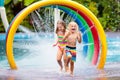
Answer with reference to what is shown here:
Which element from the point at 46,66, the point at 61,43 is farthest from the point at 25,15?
the point at 46,66

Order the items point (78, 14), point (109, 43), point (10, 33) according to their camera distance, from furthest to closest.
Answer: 1. point (109, 43)
2. point (78, 14)
3. point (10, 33)

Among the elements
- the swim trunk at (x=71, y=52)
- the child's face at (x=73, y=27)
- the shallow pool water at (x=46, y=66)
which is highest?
the child's face at (x=73, y=27)

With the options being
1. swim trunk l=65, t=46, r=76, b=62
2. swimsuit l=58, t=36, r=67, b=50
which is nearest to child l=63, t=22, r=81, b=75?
swim trunk l=65, t=46, r=76, b=62

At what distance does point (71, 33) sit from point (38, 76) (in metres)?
0.92

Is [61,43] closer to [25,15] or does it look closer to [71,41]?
[71,41]

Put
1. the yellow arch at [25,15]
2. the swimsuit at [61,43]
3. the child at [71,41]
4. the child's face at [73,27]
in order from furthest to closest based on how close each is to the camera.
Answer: the yellow arch at [25,15] → the swimsuit at [61,43] → the child at [71,41] → the child's face at [73,27]

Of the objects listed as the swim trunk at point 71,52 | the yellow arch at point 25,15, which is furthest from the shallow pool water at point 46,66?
the swim trunk at point 71,52

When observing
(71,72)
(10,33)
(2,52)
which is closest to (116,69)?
(71,72)

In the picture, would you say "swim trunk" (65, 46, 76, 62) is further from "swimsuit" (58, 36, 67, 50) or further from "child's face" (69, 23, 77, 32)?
"child's face" (69, 23, 77, 32)

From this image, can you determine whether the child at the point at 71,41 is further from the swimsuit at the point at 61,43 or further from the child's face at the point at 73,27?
the swimsuit at the point at 61,43

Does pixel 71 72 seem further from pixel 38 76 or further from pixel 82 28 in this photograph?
pixel 82 28

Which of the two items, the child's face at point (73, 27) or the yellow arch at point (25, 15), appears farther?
the yellow arch at point (25, 15)

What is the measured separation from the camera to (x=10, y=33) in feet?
26.3

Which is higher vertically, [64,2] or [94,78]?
[64,2]
